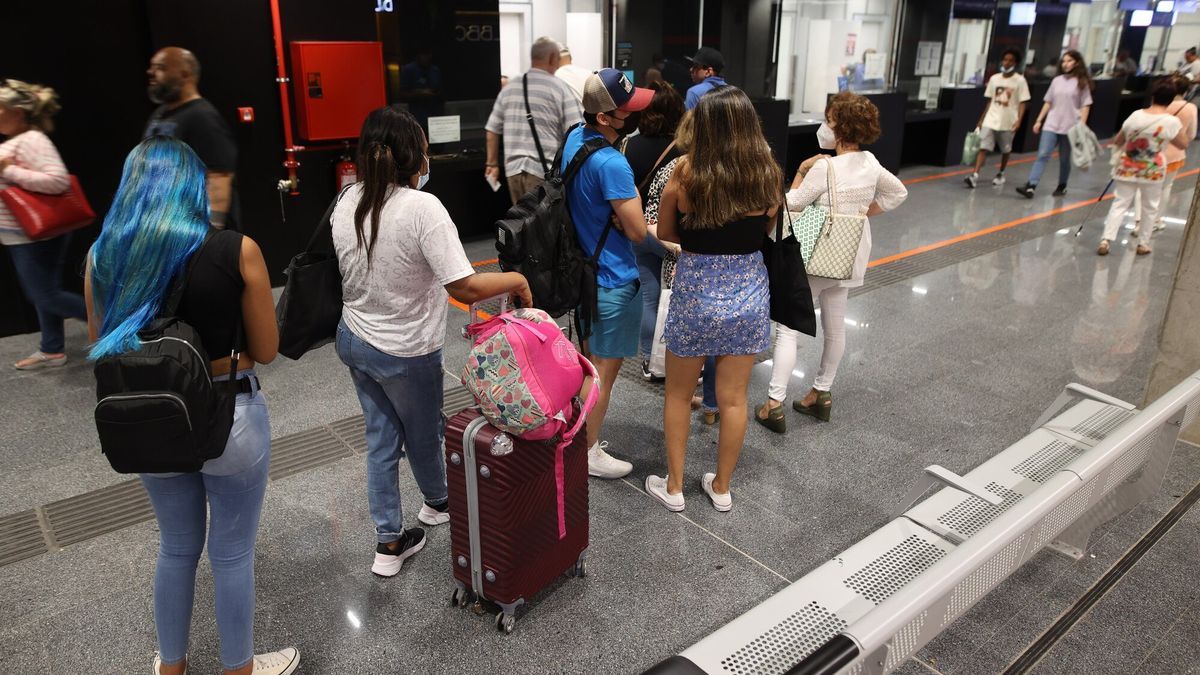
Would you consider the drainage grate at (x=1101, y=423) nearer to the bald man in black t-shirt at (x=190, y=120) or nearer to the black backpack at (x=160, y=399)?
the black backpack at (x=160, y=399)

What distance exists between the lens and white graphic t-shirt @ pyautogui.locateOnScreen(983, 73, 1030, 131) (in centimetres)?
991

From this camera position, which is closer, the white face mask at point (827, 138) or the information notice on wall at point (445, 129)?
the white face mask at point (827, 138)

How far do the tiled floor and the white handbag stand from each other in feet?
2.77

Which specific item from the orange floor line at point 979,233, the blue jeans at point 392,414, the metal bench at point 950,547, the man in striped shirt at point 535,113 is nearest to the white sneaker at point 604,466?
the blue jeans at point 392,414

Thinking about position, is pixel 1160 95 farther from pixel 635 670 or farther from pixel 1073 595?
pixel 635 670

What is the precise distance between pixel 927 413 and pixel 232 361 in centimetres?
353

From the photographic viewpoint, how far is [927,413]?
429cm

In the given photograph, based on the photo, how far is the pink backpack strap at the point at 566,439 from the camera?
8.23ft

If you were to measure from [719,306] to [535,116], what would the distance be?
10.5 ft

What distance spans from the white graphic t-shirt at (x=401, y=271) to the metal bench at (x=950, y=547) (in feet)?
4.30

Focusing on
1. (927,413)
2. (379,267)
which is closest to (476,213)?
(927,413)

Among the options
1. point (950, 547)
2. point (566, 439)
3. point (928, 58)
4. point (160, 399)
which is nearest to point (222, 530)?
point (160, 399)

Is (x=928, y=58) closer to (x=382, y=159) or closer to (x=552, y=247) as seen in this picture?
(x=552, y=247)

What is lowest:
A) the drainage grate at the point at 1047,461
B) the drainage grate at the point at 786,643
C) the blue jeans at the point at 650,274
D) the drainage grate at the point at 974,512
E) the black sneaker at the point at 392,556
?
the black sneaker at the point at 392,556
